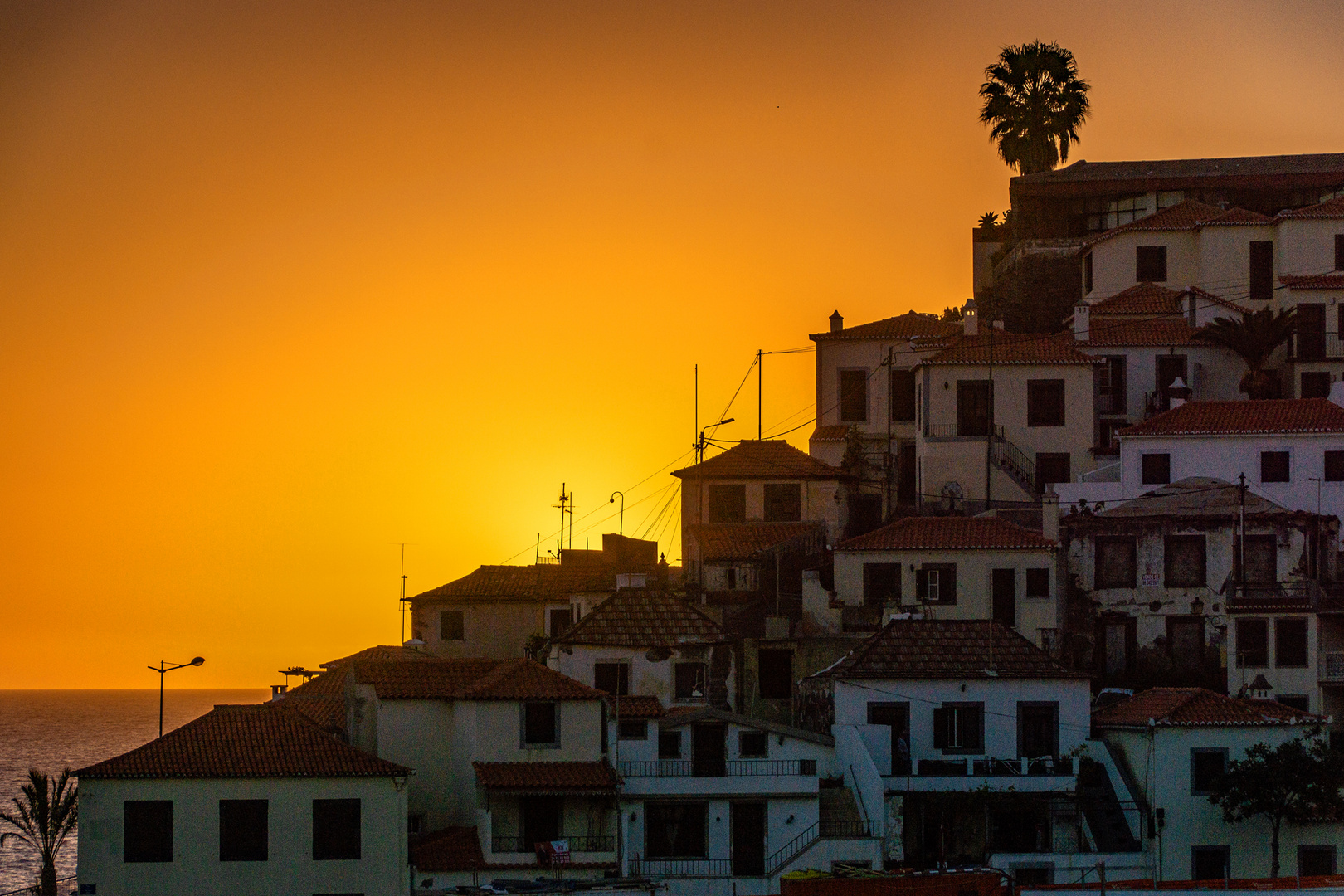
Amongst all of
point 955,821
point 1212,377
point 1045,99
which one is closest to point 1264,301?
point 1212,377

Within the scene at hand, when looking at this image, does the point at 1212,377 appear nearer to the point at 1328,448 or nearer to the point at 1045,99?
the point at 1328,448

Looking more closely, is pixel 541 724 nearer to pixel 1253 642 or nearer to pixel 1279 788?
pixel 1279 788

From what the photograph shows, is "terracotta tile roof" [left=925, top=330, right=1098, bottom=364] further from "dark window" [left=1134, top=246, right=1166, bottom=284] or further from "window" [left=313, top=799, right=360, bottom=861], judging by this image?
"window" [left=313, top=799, right=360, bottom=861]

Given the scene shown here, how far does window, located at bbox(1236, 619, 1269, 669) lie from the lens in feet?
217

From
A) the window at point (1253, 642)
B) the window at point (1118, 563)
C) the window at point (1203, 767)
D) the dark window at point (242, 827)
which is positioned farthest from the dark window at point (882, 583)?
the dark window at point (242, 827)

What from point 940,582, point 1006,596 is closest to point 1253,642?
point 1006,596

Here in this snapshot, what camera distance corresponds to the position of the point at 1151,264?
9056 centimetres

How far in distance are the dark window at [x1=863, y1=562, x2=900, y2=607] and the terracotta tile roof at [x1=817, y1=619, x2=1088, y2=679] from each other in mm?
5373

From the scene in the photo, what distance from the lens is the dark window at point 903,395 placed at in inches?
3332

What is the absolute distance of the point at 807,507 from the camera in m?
79.9

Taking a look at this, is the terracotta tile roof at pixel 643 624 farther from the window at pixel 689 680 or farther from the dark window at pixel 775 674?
the dark window at pixel 775 674

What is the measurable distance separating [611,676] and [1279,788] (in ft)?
67.2

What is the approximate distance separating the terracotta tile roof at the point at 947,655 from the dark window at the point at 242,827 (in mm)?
17951

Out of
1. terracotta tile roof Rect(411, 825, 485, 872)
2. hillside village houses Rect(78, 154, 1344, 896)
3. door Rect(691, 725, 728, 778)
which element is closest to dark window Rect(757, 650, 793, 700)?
hillside village houses Rect(78, 154, 1344, 896)
